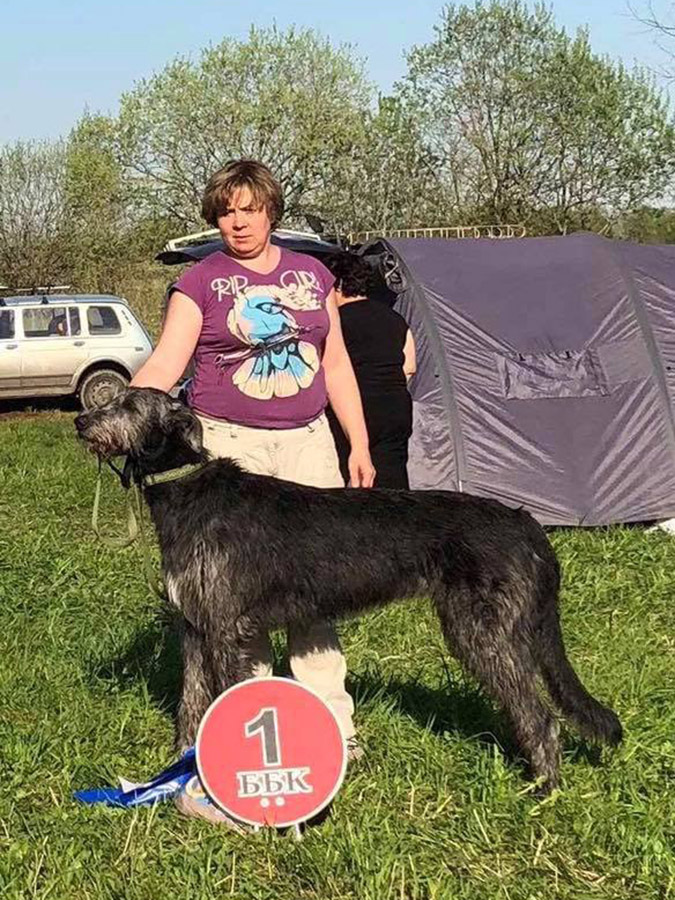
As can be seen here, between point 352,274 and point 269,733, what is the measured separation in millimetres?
2929

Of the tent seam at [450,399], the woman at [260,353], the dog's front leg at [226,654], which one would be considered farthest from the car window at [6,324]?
the dog's front leg at [226,654]

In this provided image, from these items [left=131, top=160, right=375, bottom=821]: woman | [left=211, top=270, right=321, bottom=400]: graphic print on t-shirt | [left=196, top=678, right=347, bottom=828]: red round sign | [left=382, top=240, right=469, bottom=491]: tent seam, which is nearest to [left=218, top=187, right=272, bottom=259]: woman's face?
[left=131, top=160, right=375, bottom=821]: woman

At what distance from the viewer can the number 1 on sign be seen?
144 inches

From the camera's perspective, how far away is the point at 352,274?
19.5 feet

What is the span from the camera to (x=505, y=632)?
392 centimetres

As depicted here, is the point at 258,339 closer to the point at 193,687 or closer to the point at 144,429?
A: the point at 144,429

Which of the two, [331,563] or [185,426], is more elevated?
[185,426]

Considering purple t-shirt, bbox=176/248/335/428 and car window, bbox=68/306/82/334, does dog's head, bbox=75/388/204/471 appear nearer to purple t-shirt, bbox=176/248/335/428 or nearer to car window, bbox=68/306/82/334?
purple t-shirt, bbox=176/248/335/428

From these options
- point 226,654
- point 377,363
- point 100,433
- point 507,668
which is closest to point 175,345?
point 100,433

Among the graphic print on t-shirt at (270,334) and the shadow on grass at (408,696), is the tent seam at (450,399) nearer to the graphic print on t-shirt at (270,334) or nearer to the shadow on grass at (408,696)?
the shadow on grass at (408,696)

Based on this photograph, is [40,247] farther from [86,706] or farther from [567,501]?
[86,706]

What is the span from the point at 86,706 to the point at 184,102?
3183cm

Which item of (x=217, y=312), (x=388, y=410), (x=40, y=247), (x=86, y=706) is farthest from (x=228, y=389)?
(x=40, y=247)

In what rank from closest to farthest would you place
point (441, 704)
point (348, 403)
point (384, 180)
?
point (348, 403), point (441, 704), point (384, 180)
